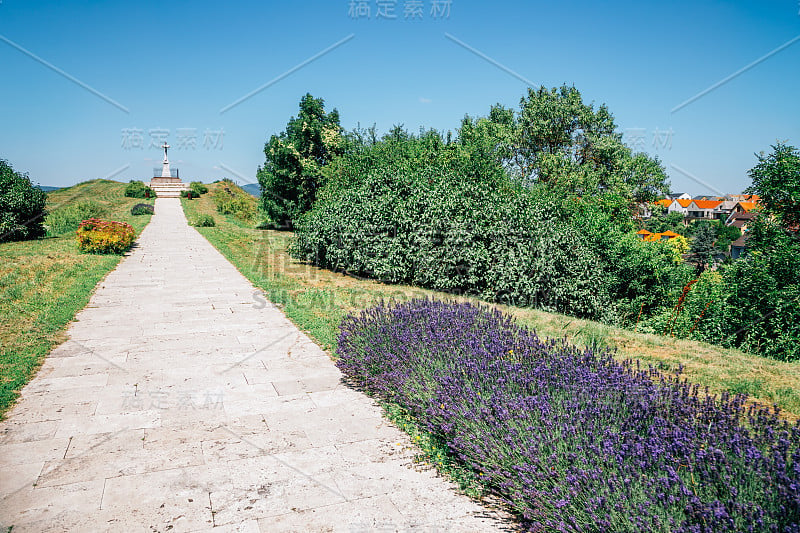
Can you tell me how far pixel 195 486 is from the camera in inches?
129

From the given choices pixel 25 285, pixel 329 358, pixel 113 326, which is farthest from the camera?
pixel 25 285

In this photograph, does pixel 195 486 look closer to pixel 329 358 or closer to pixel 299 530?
pixel 299 530

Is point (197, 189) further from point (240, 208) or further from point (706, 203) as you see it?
point (706, 203)

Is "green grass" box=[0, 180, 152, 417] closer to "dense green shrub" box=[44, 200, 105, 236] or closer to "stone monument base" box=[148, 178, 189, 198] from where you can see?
"dense green shrub" box=[44, 200, 105, 236]

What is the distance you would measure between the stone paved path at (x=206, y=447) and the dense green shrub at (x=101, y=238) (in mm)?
9002

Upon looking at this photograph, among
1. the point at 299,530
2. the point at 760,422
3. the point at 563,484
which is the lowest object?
the point at 299,530

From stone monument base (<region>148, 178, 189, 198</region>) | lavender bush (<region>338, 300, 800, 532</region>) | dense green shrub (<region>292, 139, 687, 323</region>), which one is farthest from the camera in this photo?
stone monument base (<region>148, 178, 189, 198</region>)

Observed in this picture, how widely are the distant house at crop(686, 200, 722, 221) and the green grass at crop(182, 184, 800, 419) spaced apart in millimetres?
124161

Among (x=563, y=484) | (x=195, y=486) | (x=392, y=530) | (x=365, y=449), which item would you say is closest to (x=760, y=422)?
(x=563, y=484)

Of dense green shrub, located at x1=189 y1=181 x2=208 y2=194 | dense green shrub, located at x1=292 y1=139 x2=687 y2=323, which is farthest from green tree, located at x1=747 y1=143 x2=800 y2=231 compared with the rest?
dense green shrub, located at x1=189 y1=181 x2=208 y2=194

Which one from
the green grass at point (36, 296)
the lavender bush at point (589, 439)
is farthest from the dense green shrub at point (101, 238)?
the lavender bush at point (589, 439)

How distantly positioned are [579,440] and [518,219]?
805 centimetres

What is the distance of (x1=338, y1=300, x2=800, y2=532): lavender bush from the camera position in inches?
90.7

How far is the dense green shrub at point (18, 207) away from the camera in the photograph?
645 inches
